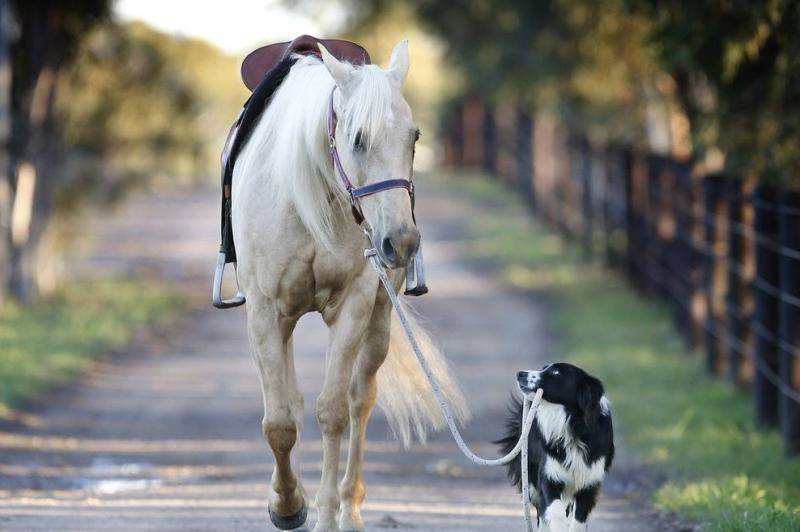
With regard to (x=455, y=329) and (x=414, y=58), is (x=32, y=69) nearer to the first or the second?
(x=455, y=329)

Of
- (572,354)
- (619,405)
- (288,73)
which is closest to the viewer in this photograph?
(288,73)

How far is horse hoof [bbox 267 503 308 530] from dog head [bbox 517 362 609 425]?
4.61ft

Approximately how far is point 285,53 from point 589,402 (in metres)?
2.48

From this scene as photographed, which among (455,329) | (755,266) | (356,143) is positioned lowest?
(455,329)

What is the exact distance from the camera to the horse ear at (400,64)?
6031mm

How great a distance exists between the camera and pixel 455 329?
52.1 ft

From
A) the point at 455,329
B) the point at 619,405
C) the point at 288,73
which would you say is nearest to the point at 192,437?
the point at 619,405

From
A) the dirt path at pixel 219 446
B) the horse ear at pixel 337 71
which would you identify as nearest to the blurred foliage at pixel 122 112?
the dirt path at pixel 219 446

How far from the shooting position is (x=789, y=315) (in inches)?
359

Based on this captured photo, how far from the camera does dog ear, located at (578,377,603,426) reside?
5605 mm

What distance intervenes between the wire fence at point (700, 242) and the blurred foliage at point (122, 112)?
5784 millimetres

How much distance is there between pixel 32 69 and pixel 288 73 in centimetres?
1013

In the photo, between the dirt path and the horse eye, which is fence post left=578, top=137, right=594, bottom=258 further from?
the horse eye

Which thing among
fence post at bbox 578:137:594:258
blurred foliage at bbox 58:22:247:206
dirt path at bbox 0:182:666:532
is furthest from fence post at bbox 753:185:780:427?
fence post at bbox 578:137:594:258
